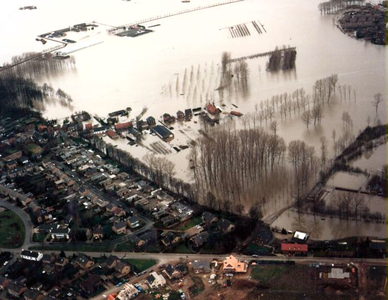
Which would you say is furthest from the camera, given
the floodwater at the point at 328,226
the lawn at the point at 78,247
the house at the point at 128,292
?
the lawn at the point at 78,247

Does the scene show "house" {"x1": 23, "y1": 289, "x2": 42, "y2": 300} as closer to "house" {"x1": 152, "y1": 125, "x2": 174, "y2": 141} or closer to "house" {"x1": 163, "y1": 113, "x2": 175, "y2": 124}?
"house" {"x1": 152, "y1": 125, "x2": 174, "y2": 141}

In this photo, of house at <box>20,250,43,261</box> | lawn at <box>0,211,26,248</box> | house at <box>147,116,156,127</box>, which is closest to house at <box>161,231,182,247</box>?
Answer: house at <box>20,250,43,261</box>

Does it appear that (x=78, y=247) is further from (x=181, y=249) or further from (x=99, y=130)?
(x=99, y=130)

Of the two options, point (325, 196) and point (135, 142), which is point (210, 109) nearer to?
point (135, 142)

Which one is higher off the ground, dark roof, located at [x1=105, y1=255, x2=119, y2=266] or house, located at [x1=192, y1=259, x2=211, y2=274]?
dark roof, located at [x1=105, y1=255, x2=119, y2=266]

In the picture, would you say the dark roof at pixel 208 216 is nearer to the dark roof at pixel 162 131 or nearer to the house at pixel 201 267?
the house at pixel 201 267

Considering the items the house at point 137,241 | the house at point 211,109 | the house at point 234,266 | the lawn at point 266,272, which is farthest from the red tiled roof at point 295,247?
the house at point 211,109

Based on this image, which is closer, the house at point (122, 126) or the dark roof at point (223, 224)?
the dark roof at point (223, 224)
